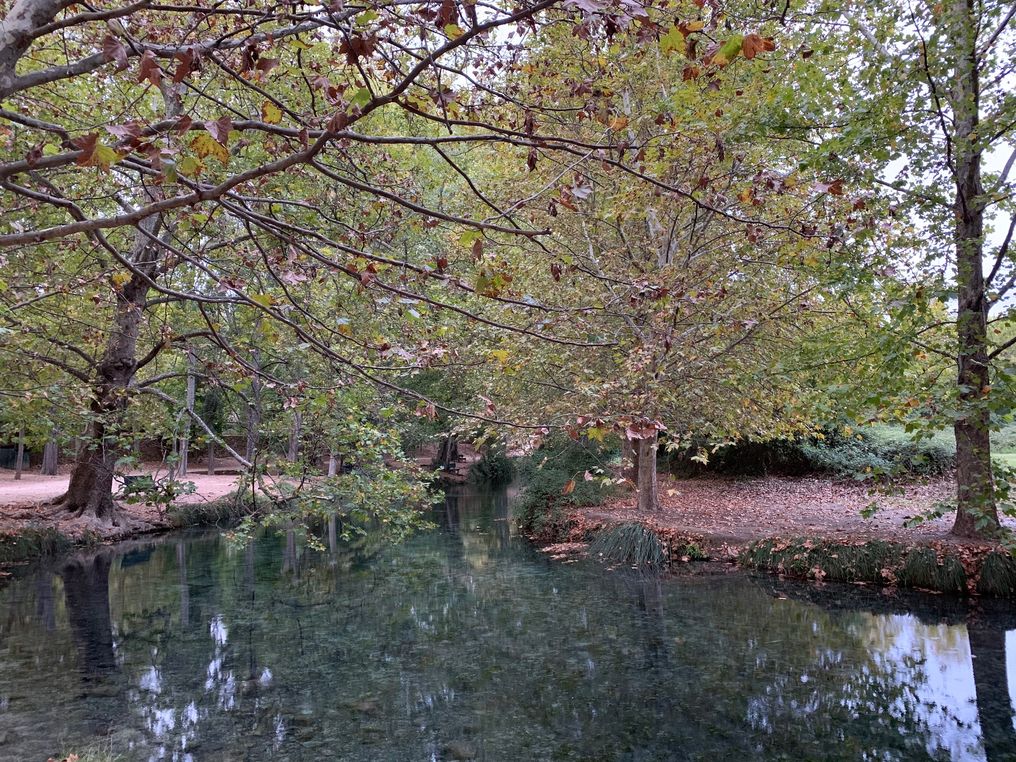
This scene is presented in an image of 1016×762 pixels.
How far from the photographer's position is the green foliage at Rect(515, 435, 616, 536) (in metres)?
15.6

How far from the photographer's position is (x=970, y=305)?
8.38 meters

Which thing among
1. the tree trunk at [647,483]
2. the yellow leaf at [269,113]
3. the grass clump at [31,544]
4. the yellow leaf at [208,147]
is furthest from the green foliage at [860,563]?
the grass clump at [31,544]

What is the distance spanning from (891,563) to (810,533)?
165 cm

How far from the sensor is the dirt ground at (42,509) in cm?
1321

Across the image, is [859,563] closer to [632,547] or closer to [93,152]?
[632,547]

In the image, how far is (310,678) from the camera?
6738 millimetres

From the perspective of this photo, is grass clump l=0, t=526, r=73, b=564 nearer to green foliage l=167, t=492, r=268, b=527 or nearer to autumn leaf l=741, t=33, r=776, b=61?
green foliage l=167, t=492, r=268, b=527

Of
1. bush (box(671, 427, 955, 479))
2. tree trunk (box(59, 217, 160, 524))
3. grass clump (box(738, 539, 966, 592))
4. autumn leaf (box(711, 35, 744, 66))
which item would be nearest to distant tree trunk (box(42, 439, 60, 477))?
tree trunk (box(59, 217, 160, 524))

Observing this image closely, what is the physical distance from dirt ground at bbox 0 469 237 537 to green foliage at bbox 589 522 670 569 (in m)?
6.98

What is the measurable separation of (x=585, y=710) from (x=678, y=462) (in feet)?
49.8

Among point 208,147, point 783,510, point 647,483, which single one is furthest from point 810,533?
point 208,147

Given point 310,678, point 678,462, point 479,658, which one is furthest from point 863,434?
point 310,678

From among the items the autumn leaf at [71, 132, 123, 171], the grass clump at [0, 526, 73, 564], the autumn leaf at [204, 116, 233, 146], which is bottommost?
the grass clump at [0, 526, 73, 564]

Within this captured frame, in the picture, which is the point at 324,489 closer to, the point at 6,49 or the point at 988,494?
the point at 6,49
